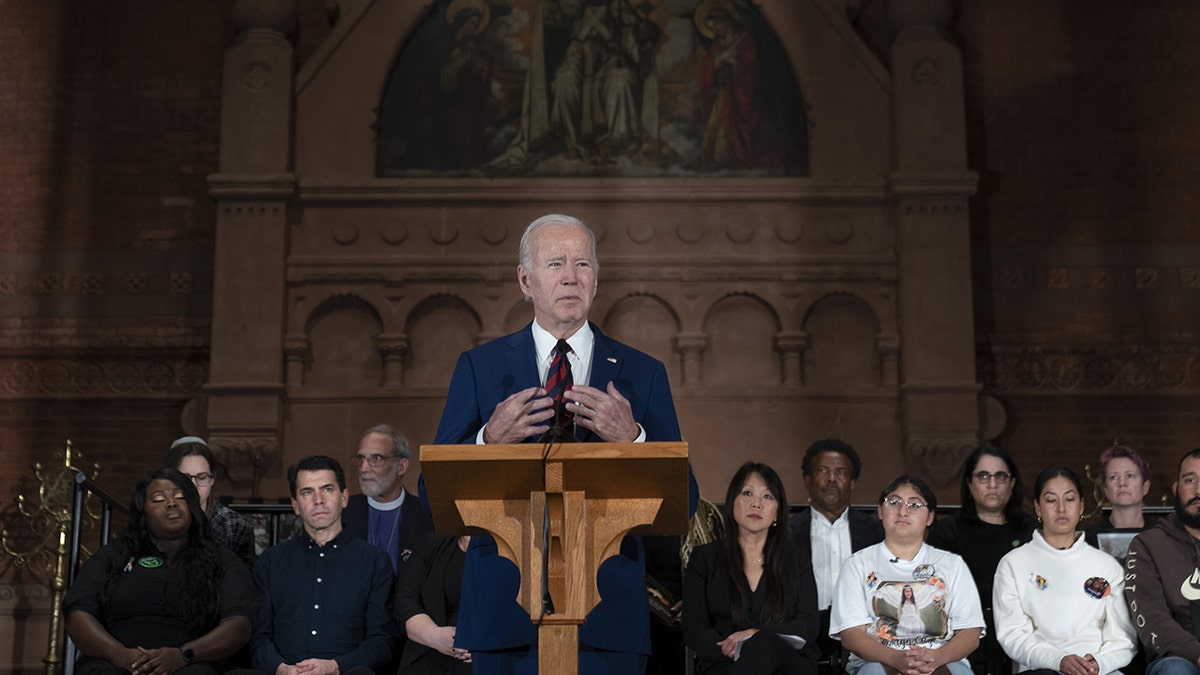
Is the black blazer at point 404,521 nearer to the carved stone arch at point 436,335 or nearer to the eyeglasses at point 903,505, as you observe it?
the eyeglasses at point 903,505

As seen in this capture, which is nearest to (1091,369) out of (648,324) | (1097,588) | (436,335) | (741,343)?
(741,343)

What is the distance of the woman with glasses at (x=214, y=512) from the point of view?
18.7 ft

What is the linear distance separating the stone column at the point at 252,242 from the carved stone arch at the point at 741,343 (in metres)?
2.76

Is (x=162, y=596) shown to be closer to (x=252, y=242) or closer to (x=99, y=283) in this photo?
(x=252, y=242)

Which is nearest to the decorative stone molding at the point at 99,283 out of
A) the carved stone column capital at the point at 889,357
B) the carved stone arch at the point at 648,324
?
the carved stone arch at the point at 648,324

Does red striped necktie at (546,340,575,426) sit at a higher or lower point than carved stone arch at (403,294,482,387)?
lower

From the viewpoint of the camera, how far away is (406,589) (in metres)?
5.15

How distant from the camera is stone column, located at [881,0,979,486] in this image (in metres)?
8.92

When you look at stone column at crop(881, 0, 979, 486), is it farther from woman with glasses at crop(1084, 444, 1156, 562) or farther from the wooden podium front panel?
the wooden podium front panel

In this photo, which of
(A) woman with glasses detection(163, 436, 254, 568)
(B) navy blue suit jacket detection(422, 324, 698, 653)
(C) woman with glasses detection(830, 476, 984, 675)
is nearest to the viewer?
(B) navy blue suit jacket detection(422, 324, 698, 653)

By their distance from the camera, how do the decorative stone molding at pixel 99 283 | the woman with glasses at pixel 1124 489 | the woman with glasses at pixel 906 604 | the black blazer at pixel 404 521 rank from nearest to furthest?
the woman with glasses at pixel 906 604, the woman with glasses at pixel 1124 489, the black blazer at pixel 404 521, the decorative stone molding at pixel 99 283

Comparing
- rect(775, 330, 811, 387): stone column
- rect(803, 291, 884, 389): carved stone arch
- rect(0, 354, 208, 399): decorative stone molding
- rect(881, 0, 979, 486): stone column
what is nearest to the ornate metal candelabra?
rect(0, 354, 208, 399): decorative stone molding

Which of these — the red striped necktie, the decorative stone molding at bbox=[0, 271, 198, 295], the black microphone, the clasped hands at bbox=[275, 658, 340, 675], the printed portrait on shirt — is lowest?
the clasped hands at bbox=[275, 658, 340, 675]

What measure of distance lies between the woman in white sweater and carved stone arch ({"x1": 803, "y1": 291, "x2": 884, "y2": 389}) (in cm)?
410
